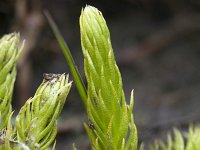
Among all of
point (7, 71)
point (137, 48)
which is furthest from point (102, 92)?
point (137, 48)

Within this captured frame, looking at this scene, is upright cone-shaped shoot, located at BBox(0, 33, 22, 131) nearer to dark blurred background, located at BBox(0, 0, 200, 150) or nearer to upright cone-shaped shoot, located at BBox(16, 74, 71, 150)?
upright cone-shaped shoot, located at BBox(16, 74, 71, 150)

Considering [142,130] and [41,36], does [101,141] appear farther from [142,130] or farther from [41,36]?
[41,36]

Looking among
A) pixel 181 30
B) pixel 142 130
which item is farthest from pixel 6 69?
pixel 181 30

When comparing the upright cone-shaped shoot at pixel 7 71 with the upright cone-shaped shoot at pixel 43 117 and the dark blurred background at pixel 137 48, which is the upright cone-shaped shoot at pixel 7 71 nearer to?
the upright cone-shaped shoot at pixel 43 117

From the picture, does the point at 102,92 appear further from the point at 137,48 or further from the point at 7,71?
the point at 137,48

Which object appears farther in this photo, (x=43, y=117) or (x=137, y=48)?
(x=137, y=48)
